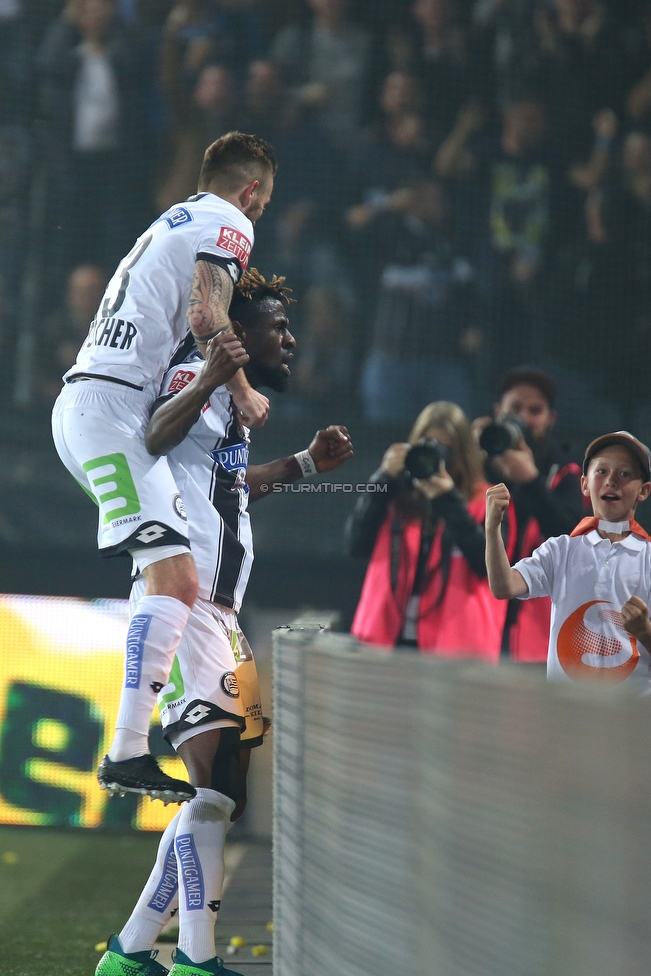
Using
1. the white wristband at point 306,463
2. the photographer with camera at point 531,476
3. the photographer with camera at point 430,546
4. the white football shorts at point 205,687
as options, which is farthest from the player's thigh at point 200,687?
the photographer with camera at point 531,476

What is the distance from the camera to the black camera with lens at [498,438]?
14.5 ft

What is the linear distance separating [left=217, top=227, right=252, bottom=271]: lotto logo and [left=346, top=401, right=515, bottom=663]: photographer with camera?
1.66 meters

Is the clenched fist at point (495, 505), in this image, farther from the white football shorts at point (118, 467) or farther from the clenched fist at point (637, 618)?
the white football shorts at point (118, 467)

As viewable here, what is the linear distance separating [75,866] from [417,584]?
192 cm

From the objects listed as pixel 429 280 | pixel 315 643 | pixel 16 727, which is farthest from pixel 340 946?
pixel 429 280

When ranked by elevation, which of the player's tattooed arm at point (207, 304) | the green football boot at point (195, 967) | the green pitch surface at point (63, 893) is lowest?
the green pitch surface at point (63, 893)

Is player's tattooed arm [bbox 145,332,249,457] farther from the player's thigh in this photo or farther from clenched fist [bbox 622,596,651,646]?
clenched fist [bbox 622,596,651,646]

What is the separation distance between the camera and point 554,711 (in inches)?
40.5

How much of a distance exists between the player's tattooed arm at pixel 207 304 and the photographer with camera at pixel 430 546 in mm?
1729

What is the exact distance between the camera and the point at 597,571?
123 inches

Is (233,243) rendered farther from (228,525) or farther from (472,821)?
(472,821)

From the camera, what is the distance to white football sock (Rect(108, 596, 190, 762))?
255 centimetres

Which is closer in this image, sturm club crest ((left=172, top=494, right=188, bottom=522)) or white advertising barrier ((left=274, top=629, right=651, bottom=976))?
white advertising barrier ((left=274, top=629, right=651, bottom=976))

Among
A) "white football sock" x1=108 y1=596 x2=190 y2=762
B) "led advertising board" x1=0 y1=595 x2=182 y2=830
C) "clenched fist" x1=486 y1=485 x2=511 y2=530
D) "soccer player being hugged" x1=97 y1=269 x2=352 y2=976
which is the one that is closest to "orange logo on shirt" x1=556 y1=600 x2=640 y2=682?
"clenched fist" x1=486 y1=485 x2=511 y2=530
